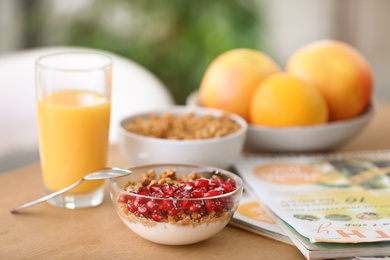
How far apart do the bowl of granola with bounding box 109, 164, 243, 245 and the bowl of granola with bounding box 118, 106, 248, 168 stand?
0.17 meters

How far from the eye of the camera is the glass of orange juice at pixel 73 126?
1.04 m

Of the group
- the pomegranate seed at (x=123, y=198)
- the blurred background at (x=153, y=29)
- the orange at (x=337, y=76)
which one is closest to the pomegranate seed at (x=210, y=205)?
the pomegranate seed at (x=123, y=198)

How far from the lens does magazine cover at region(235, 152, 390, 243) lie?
94 centimetres

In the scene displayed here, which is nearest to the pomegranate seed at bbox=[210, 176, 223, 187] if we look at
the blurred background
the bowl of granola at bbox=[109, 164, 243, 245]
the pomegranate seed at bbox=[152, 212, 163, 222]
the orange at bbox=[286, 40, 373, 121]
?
the bowl of granola at bbox=[109, 164, 243, 245]

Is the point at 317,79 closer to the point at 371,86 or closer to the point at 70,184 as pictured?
the point at 371,86

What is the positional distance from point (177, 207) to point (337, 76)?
0.58 metres

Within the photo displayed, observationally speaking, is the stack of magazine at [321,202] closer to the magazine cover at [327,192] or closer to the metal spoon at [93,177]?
the magazine cover at [327,192]

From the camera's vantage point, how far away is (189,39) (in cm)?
273

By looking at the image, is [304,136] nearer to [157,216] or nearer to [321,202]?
[321,202]

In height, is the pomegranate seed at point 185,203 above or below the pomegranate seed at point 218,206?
above

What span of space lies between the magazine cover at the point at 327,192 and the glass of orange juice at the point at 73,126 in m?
0.26

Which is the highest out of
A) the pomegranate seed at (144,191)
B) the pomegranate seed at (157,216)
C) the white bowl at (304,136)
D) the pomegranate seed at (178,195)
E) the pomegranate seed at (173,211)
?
the pomegranate seed at (178,195)

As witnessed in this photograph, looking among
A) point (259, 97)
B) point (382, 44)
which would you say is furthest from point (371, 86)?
point (382, 44)

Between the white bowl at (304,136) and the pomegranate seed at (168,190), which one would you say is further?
the white bowl at (304,136)
